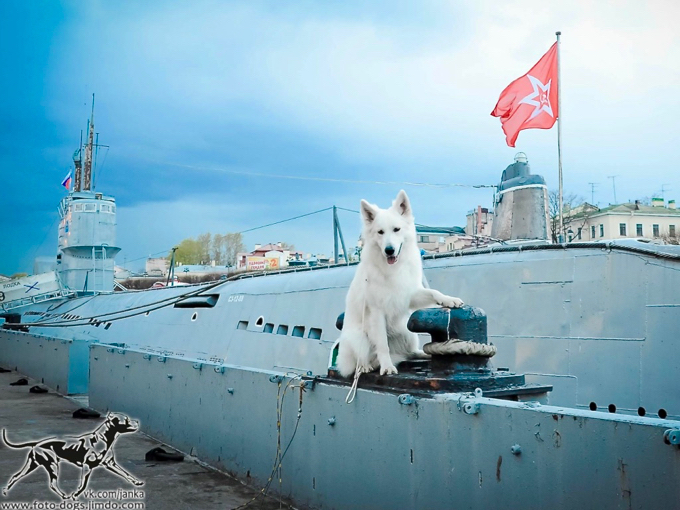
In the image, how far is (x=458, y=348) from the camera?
198 inches

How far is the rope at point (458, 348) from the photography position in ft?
16.6

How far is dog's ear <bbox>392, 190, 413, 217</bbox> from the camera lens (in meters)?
5.23

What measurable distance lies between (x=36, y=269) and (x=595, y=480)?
3520 cm

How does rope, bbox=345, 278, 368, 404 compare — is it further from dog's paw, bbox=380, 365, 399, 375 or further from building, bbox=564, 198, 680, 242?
building, bbox=564, 198, 680, 242

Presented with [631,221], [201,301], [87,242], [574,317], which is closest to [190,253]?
[631,221]

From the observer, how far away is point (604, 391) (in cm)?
779

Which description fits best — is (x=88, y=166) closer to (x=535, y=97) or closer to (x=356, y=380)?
(x=535, y=97)

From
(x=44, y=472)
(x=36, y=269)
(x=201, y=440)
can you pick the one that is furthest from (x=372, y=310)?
(x=36, y=269)

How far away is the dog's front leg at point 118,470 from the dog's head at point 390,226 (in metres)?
3.63

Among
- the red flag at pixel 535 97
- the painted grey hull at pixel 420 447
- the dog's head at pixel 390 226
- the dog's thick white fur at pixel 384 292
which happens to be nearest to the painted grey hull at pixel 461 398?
the painted grey hull at pixel 420 447

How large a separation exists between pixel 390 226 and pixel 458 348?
1.05 meters

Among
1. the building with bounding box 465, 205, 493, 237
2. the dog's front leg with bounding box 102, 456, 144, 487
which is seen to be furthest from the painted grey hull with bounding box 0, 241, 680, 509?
the building with bounding box 465, 205, 493, 237

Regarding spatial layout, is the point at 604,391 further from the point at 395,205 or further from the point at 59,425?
the point at 59,425

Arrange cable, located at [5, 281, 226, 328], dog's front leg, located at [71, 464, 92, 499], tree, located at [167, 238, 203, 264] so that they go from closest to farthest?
dog's front leg, located at [71, 464, 92, 499]
cable, located at [5, 281, 226, 328]
tree, located at [167, 238, 203, 264]
